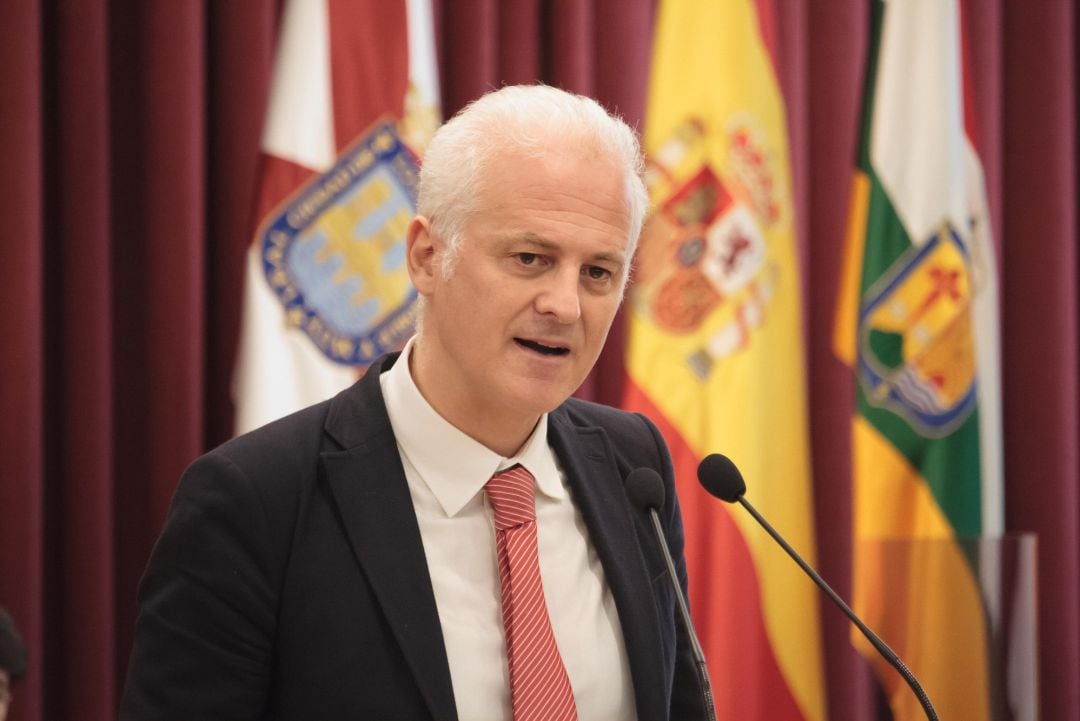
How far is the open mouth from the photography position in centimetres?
141

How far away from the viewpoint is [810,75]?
3.02 metres

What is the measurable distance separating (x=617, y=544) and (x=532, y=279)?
0.38 metres

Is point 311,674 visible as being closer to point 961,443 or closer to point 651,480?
point 651,480

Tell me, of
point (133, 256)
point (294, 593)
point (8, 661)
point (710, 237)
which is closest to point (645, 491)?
point (294, 593)

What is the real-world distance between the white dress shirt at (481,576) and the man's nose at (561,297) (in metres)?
0.20

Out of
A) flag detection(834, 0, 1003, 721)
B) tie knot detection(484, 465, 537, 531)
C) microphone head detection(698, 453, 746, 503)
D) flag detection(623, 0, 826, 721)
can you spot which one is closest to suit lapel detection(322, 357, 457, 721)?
tie knot detection(484, 465, 537, 531)

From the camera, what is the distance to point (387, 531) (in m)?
1.38

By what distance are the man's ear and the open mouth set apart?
0.14m

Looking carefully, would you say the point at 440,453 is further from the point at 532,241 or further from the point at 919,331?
the point at 919,331

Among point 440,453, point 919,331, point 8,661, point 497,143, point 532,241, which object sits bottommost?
point 8,661

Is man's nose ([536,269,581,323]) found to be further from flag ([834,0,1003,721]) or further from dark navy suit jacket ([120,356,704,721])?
flag ([834,0,1003,721])

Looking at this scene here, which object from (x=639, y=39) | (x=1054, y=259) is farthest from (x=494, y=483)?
(x=1054, y=259)

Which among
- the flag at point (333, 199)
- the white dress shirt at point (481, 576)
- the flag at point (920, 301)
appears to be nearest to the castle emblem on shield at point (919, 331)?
the flag at point (920, 301)

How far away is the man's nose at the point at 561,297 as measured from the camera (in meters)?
1.38
